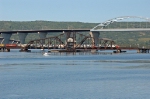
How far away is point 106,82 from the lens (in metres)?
74.1

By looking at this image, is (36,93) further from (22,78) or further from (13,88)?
(22,78)

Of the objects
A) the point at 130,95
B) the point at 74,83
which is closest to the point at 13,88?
the point at 74,83

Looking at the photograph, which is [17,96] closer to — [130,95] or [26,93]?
[26,93]

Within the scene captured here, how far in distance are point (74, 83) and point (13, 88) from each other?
937cm

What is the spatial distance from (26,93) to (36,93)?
1.15m

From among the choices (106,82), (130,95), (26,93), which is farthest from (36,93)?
(106,82)

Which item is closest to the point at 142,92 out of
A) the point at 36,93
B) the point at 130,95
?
the point at 130,95

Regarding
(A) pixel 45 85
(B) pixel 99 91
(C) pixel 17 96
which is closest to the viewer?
(C) pixel 17 96

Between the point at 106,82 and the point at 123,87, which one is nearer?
the point at 123,87

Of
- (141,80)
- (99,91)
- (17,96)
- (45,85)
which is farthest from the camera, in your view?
(141,80)

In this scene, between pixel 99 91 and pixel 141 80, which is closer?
pixel 99 91

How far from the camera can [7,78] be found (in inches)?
3162

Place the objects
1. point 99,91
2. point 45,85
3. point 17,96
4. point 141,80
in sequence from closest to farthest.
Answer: point 17,96, point 99,91, point 45,85, point 141,80

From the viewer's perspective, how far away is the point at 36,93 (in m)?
61.6
